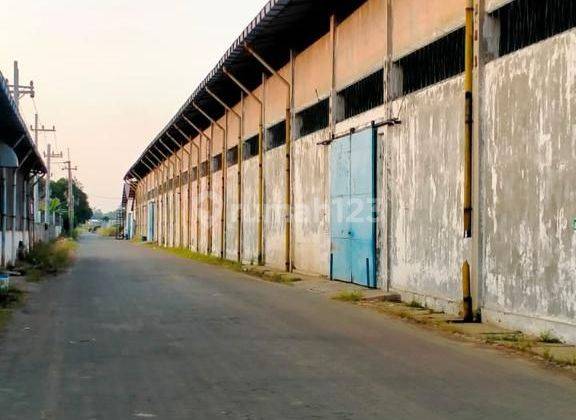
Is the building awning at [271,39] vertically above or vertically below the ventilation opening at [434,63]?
above

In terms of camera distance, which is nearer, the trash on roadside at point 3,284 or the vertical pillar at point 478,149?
the vertical pillar at point 478,149

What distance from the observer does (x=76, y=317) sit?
1192 centimetres

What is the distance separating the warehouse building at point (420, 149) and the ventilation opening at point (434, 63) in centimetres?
4

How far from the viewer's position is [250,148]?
95.7ft

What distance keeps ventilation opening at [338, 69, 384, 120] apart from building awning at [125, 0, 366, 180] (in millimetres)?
1789

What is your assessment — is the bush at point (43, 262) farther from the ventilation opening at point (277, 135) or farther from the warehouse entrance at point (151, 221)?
the warehouse entrance at point (151, 221)

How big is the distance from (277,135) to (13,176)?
8.52 metres

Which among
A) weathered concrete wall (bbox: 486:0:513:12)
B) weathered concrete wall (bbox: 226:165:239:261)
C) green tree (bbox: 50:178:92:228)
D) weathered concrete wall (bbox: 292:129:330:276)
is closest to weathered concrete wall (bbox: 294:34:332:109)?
weathered concrete wall (bbox: 292:129:330:276)

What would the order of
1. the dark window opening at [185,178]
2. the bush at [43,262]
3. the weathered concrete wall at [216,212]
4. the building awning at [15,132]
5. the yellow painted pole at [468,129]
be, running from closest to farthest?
the yellow painted pole at [468,129] → the building awning at [15,132] → the bush at [43,262] → the weathered concrete wall at [216,212] → the dark window opening at [185,178]

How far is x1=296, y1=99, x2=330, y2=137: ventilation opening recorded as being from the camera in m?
20.3

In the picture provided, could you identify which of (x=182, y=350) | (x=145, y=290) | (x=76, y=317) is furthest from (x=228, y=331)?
(x=145, y=290)

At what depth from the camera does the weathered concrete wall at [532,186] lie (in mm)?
9164

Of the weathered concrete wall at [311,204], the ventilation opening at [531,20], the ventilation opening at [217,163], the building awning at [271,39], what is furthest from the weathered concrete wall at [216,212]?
the ventilation opening at [531,20]

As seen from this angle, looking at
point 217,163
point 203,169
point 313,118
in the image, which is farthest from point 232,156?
point 313,118
